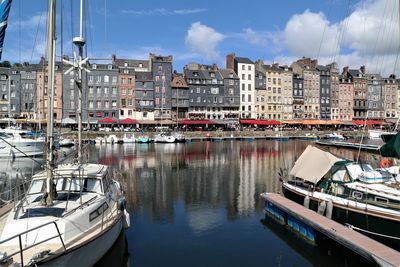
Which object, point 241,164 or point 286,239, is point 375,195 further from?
point 241,164

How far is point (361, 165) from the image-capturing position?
22.5 m

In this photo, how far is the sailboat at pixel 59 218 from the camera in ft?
38.0

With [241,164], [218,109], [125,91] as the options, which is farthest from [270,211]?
[218,109]

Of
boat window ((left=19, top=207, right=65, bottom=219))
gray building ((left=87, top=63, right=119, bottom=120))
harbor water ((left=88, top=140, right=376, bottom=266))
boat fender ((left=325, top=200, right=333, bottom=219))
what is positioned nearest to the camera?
boat window ((left=19, top=207, right=65, bottom=219))

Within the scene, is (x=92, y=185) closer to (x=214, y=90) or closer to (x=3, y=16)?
(x=3, y=16)

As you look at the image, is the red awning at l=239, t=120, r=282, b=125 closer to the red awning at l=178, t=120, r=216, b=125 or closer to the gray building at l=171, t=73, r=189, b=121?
the red awning at l=178, t=120, r=216, b=125

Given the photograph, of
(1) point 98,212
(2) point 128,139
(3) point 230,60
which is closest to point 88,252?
(1) point 98,212

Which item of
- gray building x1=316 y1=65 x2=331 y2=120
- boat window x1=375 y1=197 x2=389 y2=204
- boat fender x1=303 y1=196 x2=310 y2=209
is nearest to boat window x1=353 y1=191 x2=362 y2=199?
boat window x1=375 y1=197 x2=389 y2=204

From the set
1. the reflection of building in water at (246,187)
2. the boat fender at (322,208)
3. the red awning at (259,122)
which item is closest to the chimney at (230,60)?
the red awning at (259,122)

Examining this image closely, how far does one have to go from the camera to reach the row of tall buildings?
98562mm

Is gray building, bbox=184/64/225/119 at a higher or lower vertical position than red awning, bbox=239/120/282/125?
higher

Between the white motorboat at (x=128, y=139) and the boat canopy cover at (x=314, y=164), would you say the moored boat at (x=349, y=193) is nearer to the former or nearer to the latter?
the boat canopy cover at (x=314, y=164)

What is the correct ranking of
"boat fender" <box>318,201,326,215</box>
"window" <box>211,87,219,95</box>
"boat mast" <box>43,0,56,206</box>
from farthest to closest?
1. "window" <box>211,87,219,95</box>
2. "boat fender" <box>318,201,326,215</box>
3. "boat mast" <box>43,0,56,206</box>

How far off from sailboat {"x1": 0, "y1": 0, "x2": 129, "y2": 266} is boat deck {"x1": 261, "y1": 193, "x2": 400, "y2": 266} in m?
8.49
